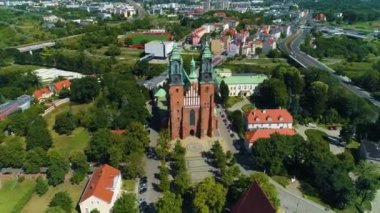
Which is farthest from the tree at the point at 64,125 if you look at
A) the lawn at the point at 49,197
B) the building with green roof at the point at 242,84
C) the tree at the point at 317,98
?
the tree at the point at 317,98

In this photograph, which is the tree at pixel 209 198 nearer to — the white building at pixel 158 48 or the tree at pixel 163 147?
the tree at pixel 163 147

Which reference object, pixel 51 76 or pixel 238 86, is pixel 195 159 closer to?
pixel 238 86

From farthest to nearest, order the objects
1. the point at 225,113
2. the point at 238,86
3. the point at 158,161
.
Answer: the point at 238,86 → the point at 225,113 → the point at 158,161

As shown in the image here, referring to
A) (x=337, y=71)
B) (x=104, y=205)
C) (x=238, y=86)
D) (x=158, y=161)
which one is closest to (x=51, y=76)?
(x=238, y=86)

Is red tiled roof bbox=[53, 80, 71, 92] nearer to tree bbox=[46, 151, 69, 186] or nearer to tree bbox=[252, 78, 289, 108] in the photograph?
tree bbox=[46, 151, 69, 186]

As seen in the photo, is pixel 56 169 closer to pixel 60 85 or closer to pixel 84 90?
pixel 84 90

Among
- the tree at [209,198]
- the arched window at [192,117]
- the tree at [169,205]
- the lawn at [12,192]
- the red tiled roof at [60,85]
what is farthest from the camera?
the red tiled roof at [60,85]

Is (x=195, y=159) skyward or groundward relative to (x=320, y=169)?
groundward
